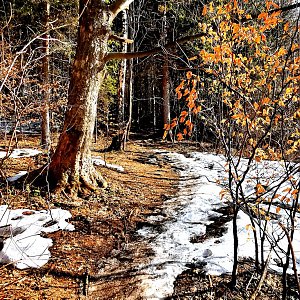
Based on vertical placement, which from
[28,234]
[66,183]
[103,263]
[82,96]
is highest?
[82,96]

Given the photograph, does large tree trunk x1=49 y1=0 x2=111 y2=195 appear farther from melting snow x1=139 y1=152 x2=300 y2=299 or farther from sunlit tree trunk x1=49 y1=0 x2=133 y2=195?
melting snow x1=139 y1=152 x2=300 y2=299

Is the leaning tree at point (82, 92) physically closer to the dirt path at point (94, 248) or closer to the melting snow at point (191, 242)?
the dirt path at point (94, 248)

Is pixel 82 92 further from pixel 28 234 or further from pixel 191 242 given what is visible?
pixel 191 242

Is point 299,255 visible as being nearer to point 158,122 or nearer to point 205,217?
point 205,217

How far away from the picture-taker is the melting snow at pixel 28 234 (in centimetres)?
335

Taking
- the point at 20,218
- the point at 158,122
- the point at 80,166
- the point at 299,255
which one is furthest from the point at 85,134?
the point at 158,122

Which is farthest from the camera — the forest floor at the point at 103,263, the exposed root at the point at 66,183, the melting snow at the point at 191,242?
the exposed root at the point at 66,183

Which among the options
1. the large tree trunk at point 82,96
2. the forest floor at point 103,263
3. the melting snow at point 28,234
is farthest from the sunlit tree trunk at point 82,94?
the melting snow at point 28,234

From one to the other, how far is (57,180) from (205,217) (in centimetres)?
281

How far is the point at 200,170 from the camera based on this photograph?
903cm

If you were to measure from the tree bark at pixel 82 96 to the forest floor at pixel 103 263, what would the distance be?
1.50ft

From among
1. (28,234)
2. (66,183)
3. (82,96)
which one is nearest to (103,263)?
(28,234)

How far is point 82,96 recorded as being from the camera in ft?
17.7

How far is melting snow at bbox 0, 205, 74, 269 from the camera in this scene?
3.35 m
